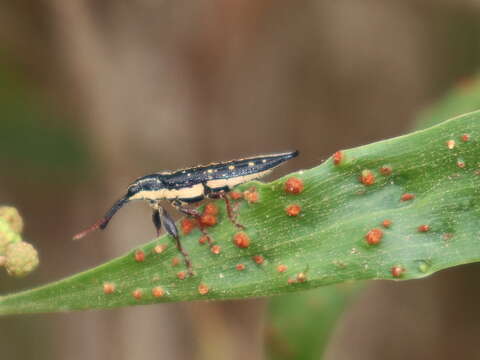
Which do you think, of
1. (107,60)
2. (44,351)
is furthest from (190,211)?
(44,351)

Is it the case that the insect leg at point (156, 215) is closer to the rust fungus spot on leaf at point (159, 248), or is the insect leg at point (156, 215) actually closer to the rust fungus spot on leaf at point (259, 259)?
the rust fungus spot on leaf at point (159, 248)

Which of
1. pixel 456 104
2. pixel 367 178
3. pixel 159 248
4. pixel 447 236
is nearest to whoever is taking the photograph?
pixel 447 236

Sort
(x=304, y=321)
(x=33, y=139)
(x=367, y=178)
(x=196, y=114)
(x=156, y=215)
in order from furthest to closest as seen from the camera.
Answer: (x=196, y=114) < (x=33, y=139) < (x=304, y=321) < (x=156, y=215) < (x=367, y=178)

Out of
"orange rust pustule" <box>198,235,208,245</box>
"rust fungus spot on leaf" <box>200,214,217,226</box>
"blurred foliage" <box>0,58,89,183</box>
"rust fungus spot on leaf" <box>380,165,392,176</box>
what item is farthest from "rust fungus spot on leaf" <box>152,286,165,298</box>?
"blurred foliage" <box>0,58,89,183</box>

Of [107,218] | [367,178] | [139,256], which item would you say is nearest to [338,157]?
[367,178]

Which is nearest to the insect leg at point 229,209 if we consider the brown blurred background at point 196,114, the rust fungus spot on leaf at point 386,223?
the rust fungus spot on leaf at point 386,223

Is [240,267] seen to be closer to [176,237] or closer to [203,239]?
[203,239]

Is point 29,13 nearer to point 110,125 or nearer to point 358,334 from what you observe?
point 110,125

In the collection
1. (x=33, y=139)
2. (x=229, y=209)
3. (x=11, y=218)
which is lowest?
(x=229, y=209)
